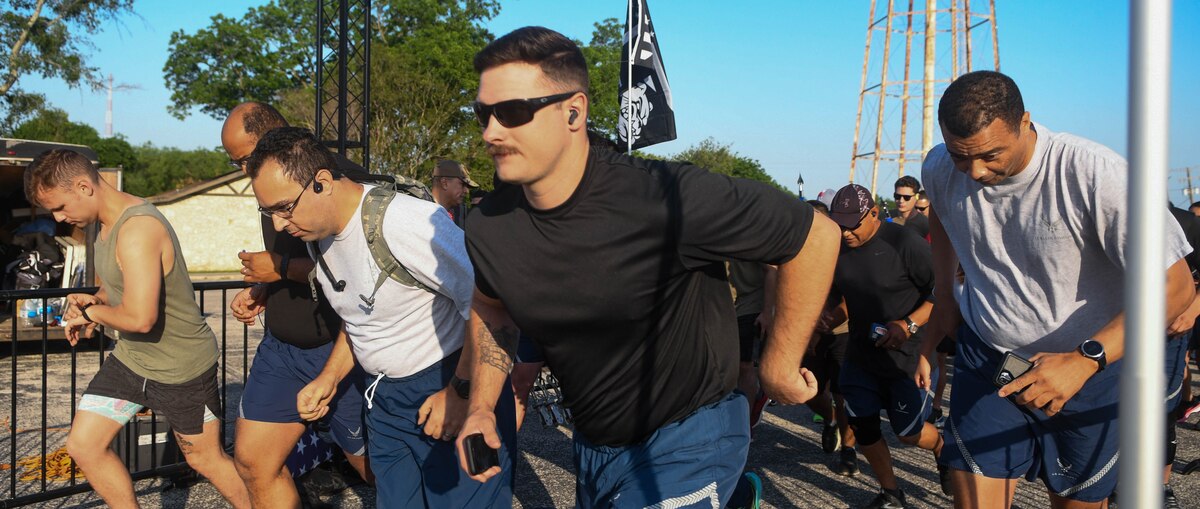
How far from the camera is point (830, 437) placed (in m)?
6.48

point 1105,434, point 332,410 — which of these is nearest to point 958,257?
point 1105,434

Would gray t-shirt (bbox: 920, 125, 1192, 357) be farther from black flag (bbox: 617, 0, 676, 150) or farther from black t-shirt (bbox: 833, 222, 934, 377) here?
black flag (bbox: 617, 0, 676, 150)

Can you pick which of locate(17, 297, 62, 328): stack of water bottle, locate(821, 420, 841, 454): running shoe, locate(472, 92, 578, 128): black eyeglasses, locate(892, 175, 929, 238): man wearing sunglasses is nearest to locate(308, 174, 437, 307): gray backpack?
locate(472, 92, 578, 128): black eyeglasses

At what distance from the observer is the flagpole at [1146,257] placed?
969 mm

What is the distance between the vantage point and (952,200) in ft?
11.0

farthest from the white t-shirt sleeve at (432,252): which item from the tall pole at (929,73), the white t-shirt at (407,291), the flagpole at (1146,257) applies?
the tall pole at (929,73)

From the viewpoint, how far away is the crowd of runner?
95.4 inches

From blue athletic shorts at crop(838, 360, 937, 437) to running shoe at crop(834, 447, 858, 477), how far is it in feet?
2.46

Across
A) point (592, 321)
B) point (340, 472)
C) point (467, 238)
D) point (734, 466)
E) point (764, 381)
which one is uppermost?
point (467, 238)

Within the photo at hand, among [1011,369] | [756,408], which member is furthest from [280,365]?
[756,408]

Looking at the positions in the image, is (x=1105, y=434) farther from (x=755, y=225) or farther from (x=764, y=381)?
(x=755, y=225)

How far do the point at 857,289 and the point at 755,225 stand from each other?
3.27 metres

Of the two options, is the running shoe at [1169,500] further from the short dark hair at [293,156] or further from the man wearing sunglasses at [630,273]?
the short dark hair at [293,156]

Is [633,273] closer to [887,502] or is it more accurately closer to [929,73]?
[887,502]
